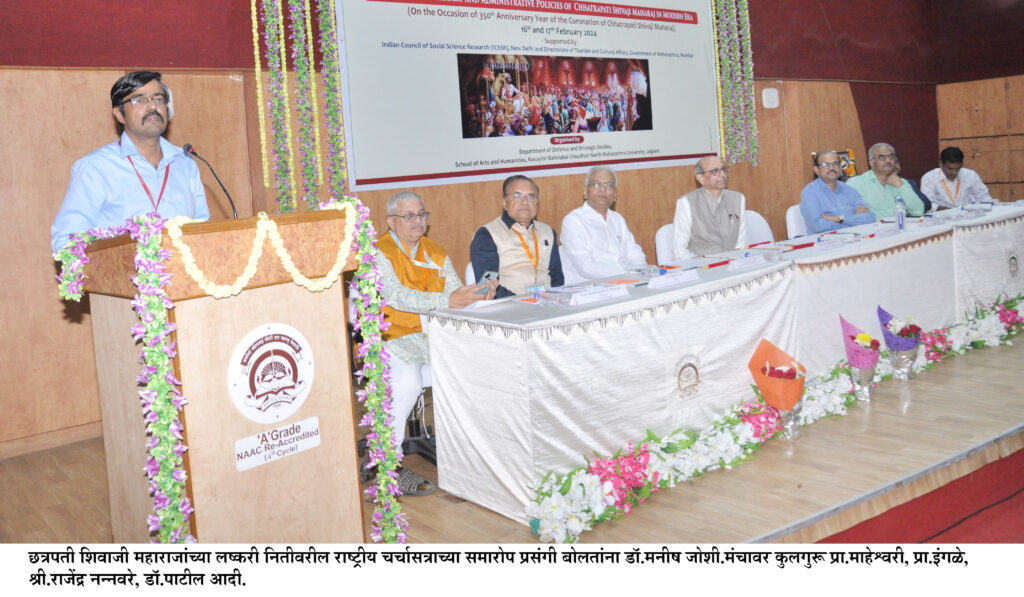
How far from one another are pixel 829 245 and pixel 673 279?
1.33m

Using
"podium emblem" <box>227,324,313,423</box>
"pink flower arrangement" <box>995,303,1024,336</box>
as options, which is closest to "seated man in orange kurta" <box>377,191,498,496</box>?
"podium emblem" <box>227,324,313,423</box>

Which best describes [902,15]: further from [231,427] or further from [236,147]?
[231,427]

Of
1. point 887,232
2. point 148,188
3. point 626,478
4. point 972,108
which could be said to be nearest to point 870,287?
point 887,232

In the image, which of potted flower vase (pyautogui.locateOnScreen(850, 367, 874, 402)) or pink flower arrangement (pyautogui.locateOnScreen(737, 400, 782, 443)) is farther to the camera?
potted flower vase (pyautogui.locateOnScreen(850, 367, 874, 402))

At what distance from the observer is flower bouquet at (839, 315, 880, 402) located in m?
4.03

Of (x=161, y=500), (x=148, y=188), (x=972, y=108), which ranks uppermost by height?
(x=972, y=108)

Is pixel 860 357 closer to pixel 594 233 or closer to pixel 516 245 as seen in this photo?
pixel 594 233

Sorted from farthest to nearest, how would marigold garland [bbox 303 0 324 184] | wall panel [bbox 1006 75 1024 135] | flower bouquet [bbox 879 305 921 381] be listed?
wall panel [bbox 1006 75 1024 135] → marigold garland [bbox 303 0 324 184] → flower bouquet [bbox 879 305 921 381]

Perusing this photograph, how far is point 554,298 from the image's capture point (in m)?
3.27

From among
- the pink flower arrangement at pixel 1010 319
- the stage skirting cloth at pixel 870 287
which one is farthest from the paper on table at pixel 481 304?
the pink flower arrangement at pixel 1010 319

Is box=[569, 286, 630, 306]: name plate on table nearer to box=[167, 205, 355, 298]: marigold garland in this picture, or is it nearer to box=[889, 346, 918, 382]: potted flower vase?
box=[167, 205, 355, 298]: marigold garland

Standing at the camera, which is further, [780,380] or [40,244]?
[40,244]

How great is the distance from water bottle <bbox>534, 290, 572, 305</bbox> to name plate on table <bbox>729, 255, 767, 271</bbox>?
3.24 feet

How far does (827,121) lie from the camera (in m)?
8.79
